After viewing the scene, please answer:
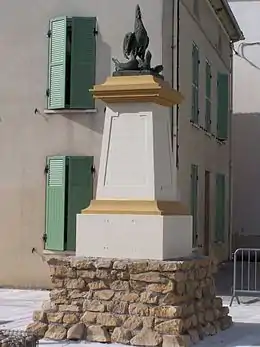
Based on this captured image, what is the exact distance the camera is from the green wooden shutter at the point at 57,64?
13.2 m

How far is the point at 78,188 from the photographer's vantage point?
13148 millimetres

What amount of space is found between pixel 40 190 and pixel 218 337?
5761 millimetres

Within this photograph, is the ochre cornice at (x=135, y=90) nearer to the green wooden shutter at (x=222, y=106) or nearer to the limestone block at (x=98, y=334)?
the limestone block at (x=98, y=334)

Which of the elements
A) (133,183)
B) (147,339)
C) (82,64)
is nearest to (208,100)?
(82,64)

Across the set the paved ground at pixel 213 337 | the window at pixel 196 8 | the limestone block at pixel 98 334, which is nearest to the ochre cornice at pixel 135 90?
the limestone block at pixel 98 334

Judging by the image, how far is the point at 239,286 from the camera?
14148 millimetres

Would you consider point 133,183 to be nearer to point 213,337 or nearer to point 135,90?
point 135,90

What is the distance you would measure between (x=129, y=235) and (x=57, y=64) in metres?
5.74

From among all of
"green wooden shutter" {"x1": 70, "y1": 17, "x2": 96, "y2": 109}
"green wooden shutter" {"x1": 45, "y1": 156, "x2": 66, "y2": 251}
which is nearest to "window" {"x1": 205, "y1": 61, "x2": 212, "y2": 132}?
"green wooden shutter" {"x1": 70, "y1": 17, "x2": 96, "y2": 109}

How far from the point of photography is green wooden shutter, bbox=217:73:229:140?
729 inches

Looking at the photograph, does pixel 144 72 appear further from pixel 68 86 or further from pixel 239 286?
pixel 239 286

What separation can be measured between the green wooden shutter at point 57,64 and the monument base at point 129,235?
16.7 feet

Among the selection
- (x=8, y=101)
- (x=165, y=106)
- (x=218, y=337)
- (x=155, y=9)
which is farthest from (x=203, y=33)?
(x=218, y=337)

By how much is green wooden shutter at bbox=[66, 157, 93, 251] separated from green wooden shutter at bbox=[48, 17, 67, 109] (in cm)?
102
